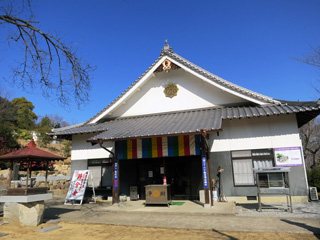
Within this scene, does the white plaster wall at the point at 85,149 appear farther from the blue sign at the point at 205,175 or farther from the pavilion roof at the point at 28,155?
the blue sign at the point at 205,175

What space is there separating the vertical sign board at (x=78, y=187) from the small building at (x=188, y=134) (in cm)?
123

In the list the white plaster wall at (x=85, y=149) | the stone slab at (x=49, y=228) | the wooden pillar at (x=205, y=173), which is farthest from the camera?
the white plaster wall at (x=85, y=149)

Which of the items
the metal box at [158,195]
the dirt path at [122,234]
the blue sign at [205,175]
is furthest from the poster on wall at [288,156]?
the dirt path at [122,234]

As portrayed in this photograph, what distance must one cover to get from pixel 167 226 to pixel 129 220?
1751 millimetres

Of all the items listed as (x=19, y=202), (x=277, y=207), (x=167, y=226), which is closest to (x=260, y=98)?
(x=277, y=207)

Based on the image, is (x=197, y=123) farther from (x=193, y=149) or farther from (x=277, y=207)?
(x=277, y=207)

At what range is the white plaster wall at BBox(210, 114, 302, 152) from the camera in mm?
12297

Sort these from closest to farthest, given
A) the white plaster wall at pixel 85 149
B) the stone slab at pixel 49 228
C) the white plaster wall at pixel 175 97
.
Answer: the stone slab at pixel 49 228
the white plaster wall at pixel 175 97
the white plaster wall at pixel 85 149

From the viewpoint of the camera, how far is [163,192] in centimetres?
1209

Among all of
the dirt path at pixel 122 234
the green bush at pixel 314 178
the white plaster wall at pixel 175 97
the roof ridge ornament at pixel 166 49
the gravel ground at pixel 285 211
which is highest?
the roof ridge ornament at pixel 166 49

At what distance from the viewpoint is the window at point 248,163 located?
1248 centimetres

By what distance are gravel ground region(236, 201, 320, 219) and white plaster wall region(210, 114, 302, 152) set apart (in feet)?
9.02

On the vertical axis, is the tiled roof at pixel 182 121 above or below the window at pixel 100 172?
above

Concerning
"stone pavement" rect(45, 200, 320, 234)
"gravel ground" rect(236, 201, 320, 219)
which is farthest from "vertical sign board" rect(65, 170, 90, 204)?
"gravel ground" rect(236, 201, 320, 219)
